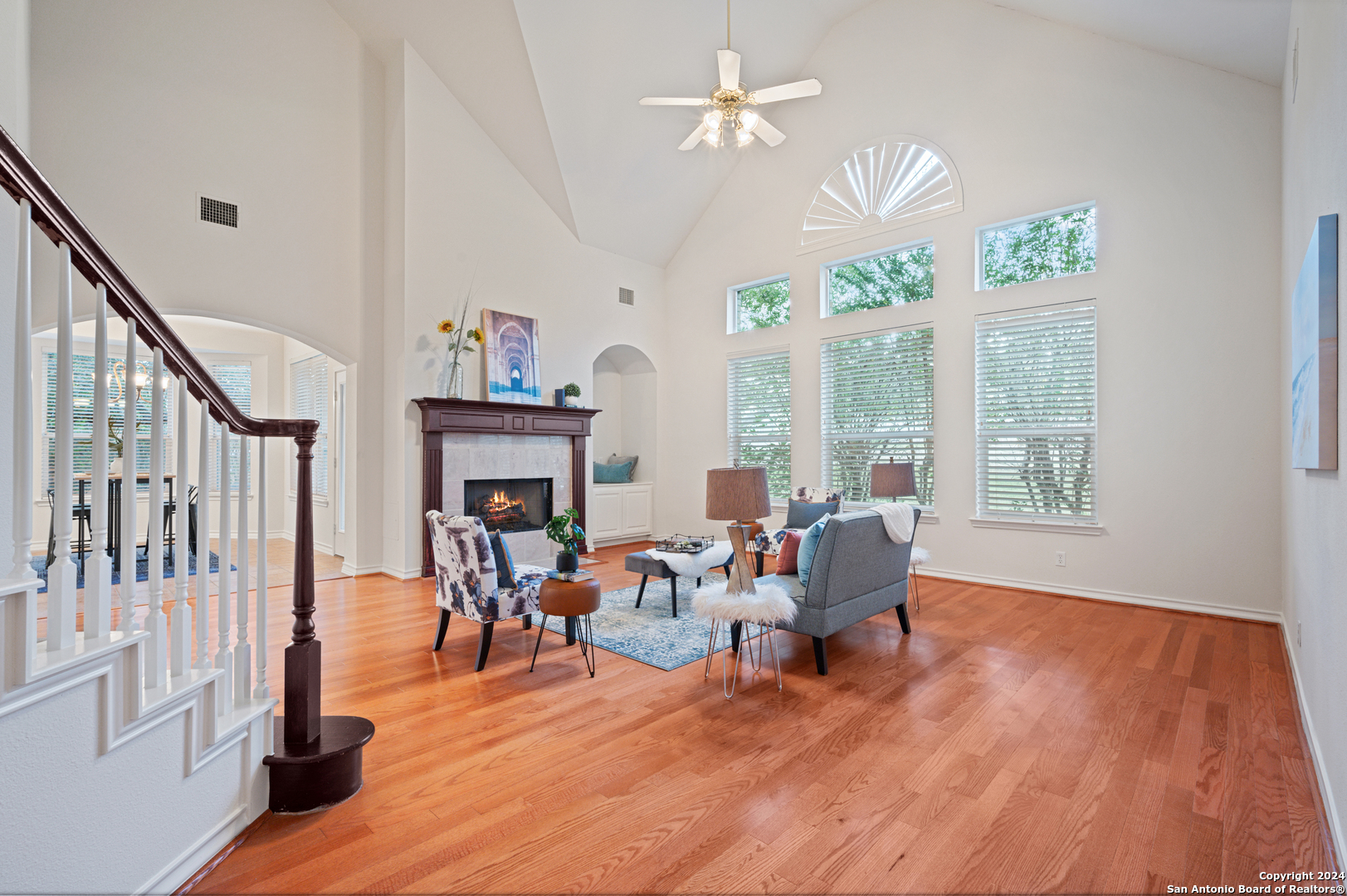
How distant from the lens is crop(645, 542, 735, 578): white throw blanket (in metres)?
4.59

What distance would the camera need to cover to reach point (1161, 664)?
3.57m

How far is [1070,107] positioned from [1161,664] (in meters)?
4.48

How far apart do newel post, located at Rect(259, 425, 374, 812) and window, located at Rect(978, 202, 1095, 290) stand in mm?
5726

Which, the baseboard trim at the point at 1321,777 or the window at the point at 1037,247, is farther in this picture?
the window at the point at 1037,247

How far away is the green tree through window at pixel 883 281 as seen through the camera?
6160mm

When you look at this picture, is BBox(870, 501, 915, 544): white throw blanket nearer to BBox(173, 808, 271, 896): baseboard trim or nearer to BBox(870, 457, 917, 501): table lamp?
BBox(870, 457, 917, 501): table lamp

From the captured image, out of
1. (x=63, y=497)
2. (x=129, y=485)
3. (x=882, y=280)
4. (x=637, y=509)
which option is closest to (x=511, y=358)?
(x=637, y=509)

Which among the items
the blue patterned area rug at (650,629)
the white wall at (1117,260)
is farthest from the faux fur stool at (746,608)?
the white wall at (1117,260)

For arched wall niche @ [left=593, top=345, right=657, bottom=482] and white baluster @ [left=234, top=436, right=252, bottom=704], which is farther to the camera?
arched wall niche @ [left=593, top=345, right=657, bottom=482]

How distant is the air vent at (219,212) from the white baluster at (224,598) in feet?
14.5

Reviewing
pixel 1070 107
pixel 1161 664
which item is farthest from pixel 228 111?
pixel 1161 664

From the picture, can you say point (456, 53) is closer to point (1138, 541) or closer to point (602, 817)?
point (602, 817)

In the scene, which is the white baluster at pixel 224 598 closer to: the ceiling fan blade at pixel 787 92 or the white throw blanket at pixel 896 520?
the white throw blanket at pixel 896 520

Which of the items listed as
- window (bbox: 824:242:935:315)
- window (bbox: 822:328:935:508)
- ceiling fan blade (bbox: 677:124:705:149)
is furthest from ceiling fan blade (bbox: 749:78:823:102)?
window (bbox: 822:328:935:508)
